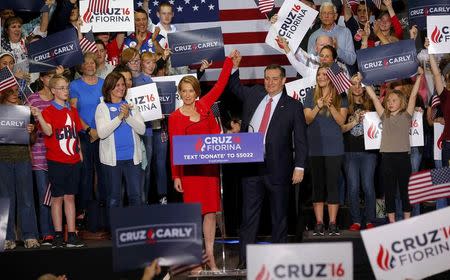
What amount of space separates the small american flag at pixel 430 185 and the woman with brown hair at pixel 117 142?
9.00 feet

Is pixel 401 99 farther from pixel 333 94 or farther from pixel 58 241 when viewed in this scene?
pixel 58 241

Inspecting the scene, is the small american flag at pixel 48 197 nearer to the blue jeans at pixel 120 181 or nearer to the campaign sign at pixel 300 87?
the blue jeans at pixel 120 181

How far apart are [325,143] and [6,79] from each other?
3213 mm

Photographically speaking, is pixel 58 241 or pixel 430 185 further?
pixel 58 241

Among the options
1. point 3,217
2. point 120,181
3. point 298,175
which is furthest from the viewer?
point 120,181

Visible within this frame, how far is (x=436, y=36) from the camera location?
11.7 meters

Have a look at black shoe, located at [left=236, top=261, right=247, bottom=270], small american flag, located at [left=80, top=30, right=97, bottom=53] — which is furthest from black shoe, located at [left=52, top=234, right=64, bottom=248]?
small american flag, located at [left=80, top=30, right=97, bottom=53]

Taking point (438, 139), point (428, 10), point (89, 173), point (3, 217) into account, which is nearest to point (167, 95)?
point (89, 173)

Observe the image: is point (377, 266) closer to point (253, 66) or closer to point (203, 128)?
point (203, 128)

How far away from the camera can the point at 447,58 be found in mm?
12219

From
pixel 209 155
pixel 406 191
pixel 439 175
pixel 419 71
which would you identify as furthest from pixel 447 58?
pixel 209 155

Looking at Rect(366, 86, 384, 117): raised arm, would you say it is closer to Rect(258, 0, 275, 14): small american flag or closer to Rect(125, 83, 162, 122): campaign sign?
Rect(258, 0, 275, 14): small american flag

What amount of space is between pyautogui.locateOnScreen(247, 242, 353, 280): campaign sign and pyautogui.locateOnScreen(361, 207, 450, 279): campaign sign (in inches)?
14.8

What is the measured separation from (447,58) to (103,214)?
13.5 ft
